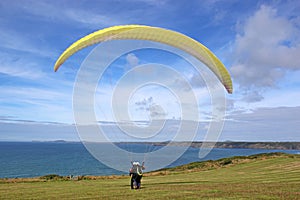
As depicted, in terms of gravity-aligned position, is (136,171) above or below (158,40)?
below

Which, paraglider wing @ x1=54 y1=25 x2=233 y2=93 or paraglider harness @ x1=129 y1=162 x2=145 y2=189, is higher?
paraglider wing @ x1=54 y1=25 x2=233 y2=93

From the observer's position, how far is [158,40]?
15.6 m

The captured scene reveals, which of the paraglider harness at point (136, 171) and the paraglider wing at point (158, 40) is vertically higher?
the paraglider wing at point (158, 40)

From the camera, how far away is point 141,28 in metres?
14.1

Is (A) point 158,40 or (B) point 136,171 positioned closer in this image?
(A) point 158,40

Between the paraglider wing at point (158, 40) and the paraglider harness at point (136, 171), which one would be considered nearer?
the paraglider wing at point (158, 40)

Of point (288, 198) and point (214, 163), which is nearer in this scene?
point (288, 198)

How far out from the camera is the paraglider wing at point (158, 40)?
13633 millimetres

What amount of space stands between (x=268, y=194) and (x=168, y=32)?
8163 millimetres

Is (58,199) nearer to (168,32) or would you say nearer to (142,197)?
(142,197)

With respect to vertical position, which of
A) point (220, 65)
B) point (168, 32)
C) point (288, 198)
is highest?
A: point (168, 32)

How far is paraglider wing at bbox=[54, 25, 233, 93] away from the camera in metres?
13.6

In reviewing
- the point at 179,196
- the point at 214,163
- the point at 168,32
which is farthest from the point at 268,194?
the point at 214,163

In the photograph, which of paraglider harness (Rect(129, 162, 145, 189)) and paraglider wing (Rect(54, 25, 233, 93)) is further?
paraglider harness (Rect(129, 162, 145, 189))
